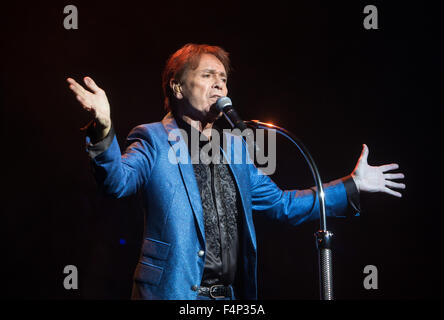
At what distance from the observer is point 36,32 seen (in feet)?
8.77

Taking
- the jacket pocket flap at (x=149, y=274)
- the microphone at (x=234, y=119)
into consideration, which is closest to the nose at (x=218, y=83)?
the microphone at (x=234, y=119)

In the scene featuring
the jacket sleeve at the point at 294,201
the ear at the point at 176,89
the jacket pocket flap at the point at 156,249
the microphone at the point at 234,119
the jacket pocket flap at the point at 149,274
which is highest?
the ear at the point at 176,89

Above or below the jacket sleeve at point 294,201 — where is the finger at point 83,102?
above

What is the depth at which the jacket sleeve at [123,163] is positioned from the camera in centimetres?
137

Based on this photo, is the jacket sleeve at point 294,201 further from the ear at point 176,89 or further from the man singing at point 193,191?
the ear at point 176,89

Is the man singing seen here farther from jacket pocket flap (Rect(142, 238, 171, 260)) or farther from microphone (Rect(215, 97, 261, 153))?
microphone (Rect(215, 97, 261, 153))

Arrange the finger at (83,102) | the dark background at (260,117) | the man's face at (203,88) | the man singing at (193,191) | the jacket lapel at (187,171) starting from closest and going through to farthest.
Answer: the finger at (83,102), the man singing at (193,191), the jacket lapel at (187,171), the man's face at (203,88), the dark background at (260,117)

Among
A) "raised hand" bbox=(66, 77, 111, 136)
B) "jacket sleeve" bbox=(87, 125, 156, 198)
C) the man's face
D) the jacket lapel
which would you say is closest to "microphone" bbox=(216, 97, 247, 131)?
the man's face

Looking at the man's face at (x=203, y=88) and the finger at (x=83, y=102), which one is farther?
the man's face at (x=203, y=88)

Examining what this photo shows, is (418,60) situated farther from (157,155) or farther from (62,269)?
(62,269)

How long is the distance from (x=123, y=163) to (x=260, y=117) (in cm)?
141

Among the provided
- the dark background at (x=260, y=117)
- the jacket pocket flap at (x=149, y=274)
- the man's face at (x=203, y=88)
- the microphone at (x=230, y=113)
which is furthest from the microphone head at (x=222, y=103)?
the dark background at (x=260, y=117)

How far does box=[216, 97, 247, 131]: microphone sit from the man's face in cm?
12

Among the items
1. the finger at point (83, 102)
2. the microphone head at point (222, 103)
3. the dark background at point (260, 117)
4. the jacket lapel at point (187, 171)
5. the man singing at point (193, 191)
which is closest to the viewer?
the finger at point (83, 102)
